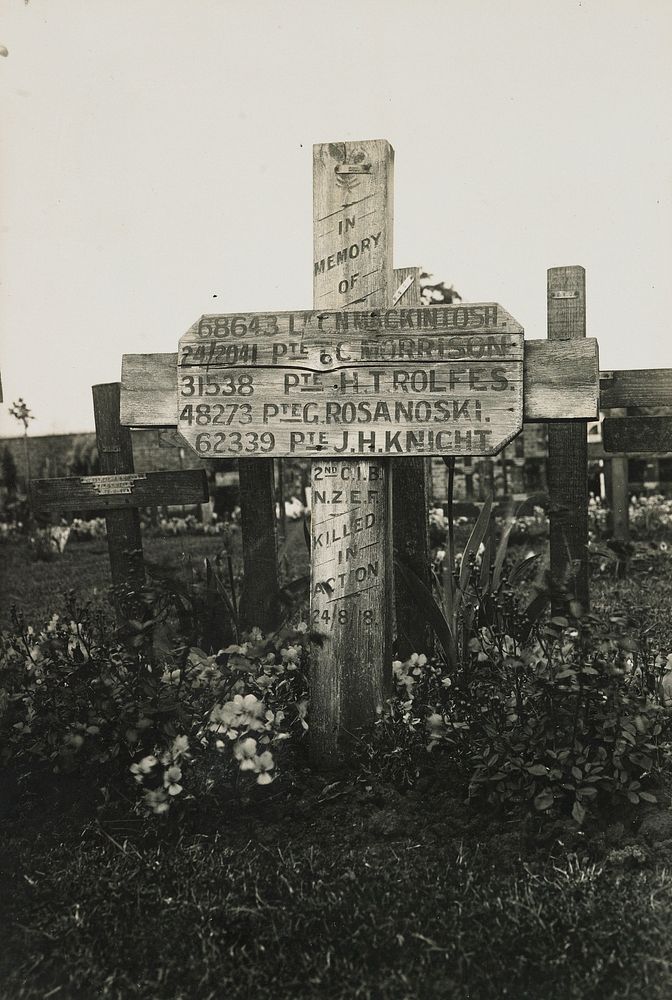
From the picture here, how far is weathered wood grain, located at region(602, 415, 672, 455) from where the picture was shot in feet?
13.4

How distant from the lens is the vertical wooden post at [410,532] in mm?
4055

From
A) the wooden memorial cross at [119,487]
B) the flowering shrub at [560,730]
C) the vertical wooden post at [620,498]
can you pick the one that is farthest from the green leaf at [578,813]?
the vertical wooden post at [620,498]

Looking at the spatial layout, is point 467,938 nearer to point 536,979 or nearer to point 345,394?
point 536,979

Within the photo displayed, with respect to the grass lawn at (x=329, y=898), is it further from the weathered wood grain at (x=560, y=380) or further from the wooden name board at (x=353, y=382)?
the weathered wood grain at (x=560, y=380)

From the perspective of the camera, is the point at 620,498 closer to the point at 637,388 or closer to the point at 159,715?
the point at 637,388

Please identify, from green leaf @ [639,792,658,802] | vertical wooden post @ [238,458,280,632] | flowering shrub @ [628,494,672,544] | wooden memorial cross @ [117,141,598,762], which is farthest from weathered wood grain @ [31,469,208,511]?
flowering shrub @ [628,494,672,544]

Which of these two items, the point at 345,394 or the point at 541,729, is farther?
the point at 345,394

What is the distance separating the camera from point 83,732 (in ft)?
10.1

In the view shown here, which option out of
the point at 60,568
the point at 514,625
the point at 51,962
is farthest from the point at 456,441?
the point at 60,568

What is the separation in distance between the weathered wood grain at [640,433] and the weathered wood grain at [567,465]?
6.9 inches

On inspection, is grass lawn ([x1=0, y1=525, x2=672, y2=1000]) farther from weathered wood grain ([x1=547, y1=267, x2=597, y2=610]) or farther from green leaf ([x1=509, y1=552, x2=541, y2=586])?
weathered wood grain ([x1=547, y1=267, x2=597, y2=610])

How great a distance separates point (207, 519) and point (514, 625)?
10118 mm

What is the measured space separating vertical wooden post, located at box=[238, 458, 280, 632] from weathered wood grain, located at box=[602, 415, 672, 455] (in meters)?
1.84

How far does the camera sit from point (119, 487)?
183 inches
